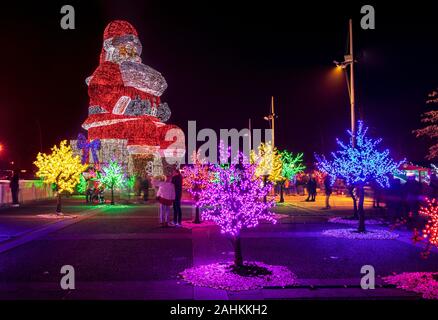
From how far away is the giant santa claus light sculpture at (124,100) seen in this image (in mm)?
50719

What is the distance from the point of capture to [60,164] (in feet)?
71.8

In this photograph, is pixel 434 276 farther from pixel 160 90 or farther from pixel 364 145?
pixel 160 90

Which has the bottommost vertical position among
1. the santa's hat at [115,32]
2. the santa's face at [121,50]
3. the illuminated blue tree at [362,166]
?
the illuminated blue tree at [362,166]

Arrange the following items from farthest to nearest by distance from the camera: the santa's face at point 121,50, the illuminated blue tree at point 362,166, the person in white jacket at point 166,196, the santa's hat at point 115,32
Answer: the santa's hat at point 115,32 → the santa's face at point 121,50 → the person in white jacket at point 166,196 → the illuminated blue tree at point 362,166

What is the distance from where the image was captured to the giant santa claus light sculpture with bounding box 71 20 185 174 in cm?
5072

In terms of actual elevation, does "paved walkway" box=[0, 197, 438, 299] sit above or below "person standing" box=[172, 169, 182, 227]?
below

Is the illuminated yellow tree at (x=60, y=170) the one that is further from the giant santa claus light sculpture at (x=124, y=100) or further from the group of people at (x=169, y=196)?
the giant santa claus light sculpture at (x=124, y=100)

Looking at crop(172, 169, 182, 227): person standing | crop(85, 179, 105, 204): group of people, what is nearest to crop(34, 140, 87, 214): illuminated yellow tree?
crop(172, 169, 182, 227): person standing

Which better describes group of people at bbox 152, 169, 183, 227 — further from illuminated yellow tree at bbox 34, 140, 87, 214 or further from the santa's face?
the santa's face

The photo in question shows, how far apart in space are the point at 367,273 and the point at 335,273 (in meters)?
0.56

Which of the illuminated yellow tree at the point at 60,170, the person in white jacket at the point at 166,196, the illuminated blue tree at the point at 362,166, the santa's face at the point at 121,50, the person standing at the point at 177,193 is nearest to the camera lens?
the illuminated blue tree at the point at 362,166

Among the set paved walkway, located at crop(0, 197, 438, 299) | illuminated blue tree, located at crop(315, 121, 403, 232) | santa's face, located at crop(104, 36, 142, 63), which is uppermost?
santa's face, located at crop(104, 36, 142, 63)

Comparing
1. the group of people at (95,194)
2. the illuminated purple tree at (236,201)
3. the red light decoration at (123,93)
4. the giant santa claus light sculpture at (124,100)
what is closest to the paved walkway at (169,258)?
the illuminated purple tree at (236,201)

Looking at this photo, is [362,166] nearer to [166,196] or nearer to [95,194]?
[166,196]
